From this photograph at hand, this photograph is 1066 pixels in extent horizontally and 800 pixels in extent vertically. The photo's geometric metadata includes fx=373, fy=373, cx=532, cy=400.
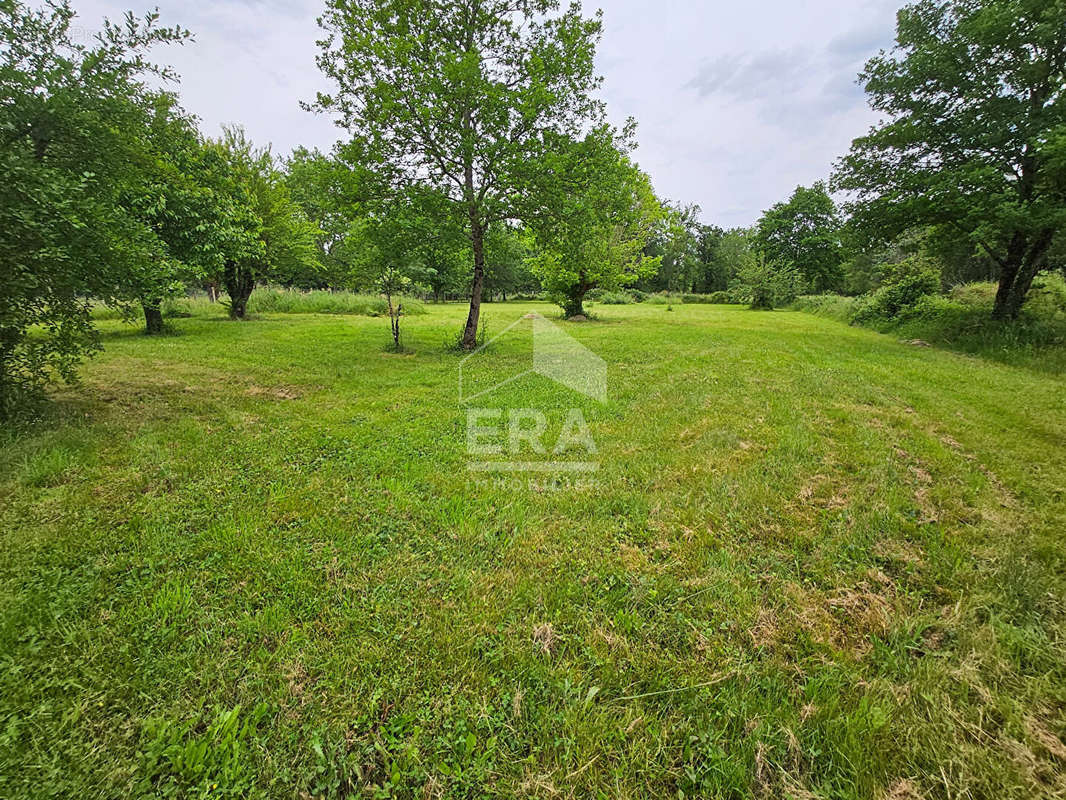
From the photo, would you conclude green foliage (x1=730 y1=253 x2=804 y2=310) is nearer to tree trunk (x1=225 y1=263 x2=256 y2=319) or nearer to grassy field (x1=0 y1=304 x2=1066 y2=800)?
grassy field (x1=0 y1=304 x2=1066 y2=800)

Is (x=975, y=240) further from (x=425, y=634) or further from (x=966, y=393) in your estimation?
(x=425, y=634)

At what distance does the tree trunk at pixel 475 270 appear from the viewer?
1114cm

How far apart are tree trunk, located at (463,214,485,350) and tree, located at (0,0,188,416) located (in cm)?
678

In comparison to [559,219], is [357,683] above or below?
below

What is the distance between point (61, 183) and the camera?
4.29m

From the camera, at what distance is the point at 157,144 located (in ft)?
19.2

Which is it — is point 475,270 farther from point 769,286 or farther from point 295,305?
point 769,286

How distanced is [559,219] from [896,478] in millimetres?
9596

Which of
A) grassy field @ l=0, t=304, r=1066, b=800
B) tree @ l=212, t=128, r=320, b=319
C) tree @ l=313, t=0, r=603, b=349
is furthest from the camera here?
tree @ l=212, t=128, r=320, b=319

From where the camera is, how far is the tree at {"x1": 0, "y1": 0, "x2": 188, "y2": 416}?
4195 millimetres

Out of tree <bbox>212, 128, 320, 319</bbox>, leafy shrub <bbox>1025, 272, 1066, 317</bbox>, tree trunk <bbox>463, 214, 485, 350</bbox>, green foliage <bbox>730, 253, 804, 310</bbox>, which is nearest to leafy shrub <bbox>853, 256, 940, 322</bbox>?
leafy shrub <bbox>1025, 272, 1066, 317</bbox>

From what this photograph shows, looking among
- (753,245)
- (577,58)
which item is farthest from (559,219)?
(753,245)

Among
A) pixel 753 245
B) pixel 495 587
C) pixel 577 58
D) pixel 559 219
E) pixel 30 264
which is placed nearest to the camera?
pixel 495 587

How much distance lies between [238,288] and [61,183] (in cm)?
1674
